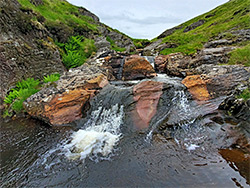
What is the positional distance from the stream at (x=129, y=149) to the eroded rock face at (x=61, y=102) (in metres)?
0.45

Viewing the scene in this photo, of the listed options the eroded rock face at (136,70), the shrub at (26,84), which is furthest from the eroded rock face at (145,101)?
the shrub at (26,84)

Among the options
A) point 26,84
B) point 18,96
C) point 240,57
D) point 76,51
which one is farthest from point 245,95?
point 76,51

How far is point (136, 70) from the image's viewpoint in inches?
506

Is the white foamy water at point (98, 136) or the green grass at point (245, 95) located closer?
the white foamy water at point (98, 136)

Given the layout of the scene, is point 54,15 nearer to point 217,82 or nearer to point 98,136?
point 98,136

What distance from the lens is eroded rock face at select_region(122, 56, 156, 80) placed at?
41.8 ft

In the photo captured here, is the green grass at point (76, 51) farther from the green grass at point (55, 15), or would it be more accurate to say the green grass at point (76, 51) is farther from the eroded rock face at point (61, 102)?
the eroded rock face at point (61, 102)

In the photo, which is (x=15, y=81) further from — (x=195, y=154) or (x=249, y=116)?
(x=249, y=116)

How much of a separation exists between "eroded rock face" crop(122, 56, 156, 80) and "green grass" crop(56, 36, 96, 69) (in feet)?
15.5

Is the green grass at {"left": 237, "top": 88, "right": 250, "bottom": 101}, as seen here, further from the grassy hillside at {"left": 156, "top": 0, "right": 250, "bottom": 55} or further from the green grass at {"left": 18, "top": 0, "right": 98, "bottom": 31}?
the green grass at {"left": 18, "top": 0, "right": 98, "bottom": 31}

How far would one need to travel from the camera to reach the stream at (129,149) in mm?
3754

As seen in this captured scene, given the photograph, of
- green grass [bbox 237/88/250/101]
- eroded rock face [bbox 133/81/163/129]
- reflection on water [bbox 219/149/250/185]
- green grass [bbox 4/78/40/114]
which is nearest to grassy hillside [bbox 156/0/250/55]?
eroded rock face [bbox 133/81/163/129]

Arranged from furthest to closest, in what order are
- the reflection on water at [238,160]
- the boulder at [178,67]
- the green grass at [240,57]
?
1. the boulder at [178,67]
2. the green grass at [240,57]
3. the reflection on water at [238,160]

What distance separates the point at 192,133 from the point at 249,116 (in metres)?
2.06
